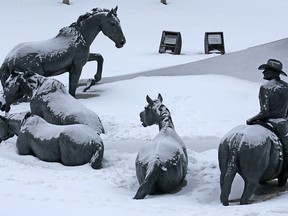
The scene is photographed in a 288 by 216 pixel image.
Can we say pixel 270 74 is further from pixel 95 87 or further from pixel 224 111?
pixel 95 87

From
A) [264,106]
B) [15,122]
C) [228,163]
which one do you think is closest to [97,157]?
[15,122]

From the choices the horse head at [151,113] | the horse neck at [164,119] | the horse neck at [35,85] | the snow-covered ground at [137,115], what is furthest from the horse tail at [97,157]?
the horse neck at [35,85]

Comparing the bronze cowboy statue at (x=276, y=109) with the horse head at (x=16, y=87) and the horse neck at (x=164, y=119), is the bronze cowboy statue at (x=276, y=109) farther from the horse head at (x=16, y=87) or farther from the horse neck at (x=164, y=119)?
the horse head at (x=16, y=87)

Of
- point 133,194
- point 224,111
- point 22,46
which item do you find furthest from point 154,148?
point 22,46

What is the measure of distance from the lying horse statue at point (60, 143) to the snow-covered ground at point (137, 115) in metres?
0.16

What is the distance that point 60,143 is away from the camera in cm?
844

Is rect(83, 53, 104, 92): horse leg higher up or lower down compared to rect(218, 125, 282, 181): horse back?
lower down

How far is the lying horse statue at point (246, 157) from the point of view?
22.0ft

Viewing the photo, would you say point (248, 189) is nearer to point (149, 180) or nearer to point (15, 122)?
point (149, 180)

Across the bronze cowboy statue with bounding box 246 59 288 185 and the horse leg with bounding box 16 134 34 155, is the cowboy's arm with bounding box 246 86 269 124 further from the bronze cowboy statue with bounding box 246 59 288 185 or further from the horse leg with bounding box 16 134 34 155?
the horse leg with bounding box 16 134 34 155

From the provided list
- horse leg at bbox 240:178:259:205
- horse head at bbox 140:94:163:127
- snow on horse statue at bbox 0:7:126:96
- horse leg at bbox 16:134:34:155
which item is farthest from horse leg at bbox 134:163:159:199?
snow on horse statue at bbox 0:7:126:96

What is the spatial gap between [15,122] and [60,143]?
3.61ft

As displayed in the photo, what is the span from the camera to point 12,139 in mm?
9852

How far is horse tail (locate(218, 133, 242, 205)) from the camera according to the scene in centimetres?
676
